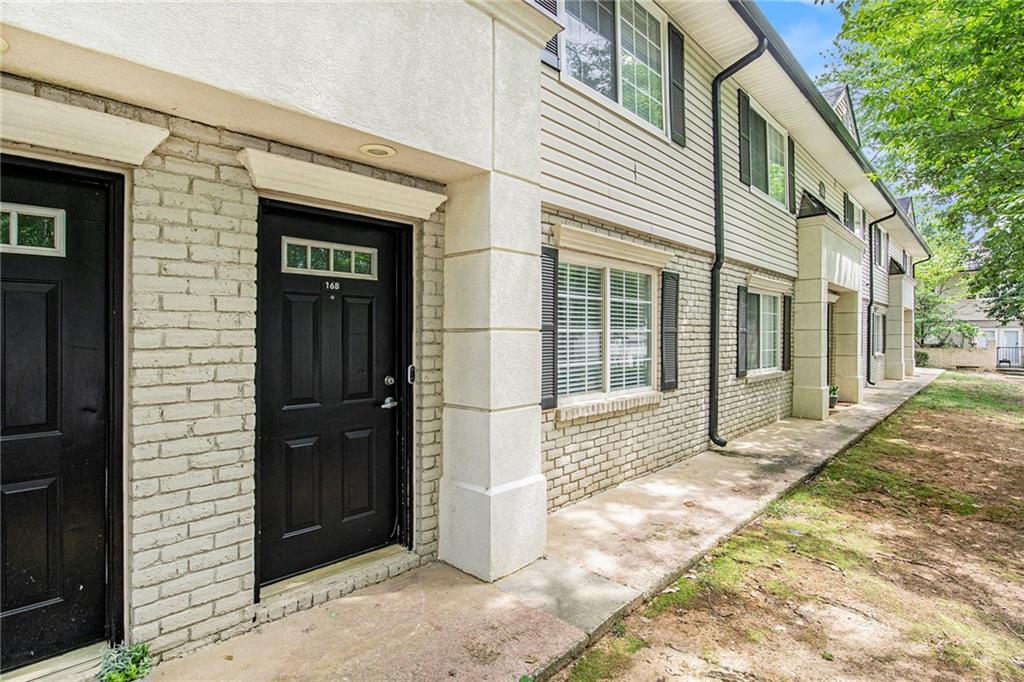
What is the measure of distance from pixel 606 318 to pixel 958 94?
5631 millimetres

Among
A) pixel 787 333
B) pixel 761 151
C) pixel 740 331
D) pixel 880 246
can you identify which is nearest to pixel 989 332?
pixel 880 246

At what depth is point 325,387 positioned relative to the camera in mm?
3119

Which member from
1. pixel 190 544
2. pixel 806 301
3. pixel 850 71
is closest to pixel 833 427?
pixel 806 301

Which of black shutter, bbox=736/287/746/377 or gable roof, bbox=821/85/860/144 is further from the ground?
gable roof, bbox=821/85/860/144

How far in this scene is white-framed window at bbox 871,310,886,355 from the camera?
16703 mm

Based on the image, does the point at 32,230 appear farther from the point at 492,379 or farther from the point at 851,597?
the point at 851,597

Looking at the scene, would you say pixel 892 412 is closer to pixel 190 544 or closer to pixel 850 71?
pixel 190 544

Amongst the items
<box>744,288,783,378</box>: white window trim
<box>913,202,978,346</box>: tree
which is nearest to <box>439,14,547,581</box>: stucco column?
<box>744,288,783,378</box>: white window trim

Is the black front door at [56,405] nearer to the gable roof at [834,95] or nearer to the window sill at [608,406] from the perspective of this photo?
the window sill at [608,406]

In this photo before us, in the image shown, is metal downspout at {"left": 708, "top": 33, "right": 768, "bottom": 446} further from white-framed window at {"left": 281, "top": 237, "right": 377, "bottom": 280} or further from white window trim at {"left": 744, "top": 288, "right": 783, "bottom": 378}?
white-framed window at {"left": 281, "top": 237, "right": 377, "bottom": 280}

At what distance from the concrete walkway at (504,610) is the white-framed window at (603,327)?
3.89 feet

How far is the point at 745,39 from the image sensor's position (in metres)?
6.37

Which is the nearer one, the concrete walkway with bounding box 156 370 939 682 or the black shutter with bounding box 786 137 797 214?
the concrete walkway with bounding box 156 370 939 682

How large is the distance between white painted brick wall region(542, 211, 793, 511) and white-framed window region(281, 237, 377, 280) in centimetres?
176
